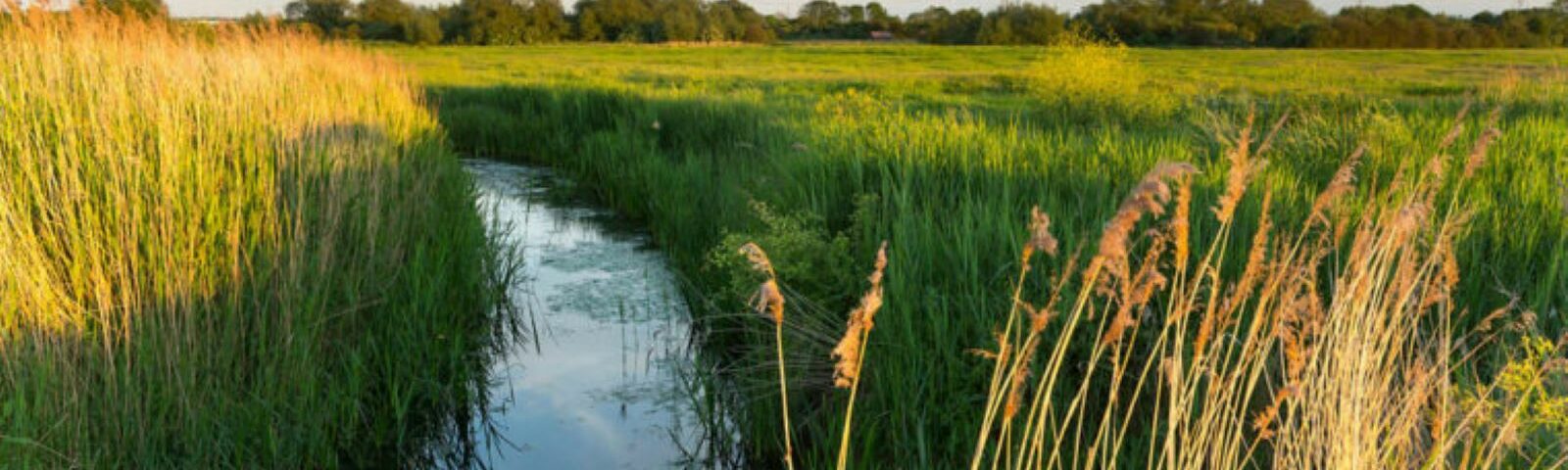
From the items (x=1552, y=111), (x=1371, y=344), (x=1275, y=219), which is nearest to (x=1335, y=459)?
(x=1371, y=344)

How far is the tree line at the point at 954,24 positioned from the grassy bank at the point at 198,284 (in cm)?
3571

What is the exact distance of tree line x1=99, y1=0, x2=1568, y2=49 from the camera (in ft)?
137

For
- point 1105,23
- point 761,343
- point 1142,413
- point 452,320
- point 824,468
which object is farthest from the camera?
point 1105,23

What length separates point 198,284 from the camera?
4449 mm

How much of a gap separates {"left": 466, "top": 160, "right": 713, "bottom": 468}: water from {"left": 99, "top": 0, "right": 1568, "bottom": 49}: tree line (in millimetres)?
32786

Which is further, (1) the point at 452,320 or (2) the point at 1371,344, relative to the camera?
(1) the point at 452,320

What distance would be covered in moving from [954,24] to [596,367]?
51.3 metres

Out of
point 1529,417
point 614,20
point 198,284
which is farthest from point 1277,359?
point 614,20

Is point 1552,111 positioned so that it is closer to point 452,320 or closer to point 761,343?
point 761,343

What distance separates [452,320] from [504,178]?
7.65m

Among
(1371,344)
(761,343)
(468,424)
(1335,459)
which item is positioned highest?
(1371,344)

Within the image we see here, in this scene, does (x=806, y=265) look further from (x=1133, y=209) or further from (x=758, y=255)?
(x=1133, y=209)

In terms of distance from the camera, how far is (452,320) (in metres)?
5.94

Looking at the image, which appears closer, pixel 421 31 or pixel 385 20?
pixel 421 31
